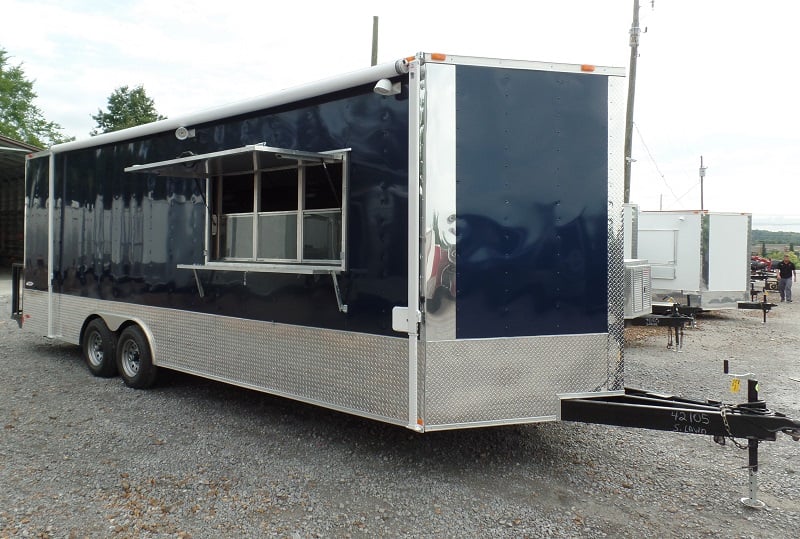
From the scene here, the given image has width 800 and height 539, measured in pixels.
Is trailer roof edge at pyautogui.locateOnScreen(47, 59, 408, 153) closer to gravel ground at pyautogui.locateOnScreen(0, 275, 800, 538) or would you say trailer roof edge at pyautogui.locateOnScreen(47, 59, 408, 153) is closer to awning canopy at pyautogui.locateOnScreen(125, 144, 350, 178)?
awning canopy at pyautogui.locateOnScreen(125, 144, 350, 178)

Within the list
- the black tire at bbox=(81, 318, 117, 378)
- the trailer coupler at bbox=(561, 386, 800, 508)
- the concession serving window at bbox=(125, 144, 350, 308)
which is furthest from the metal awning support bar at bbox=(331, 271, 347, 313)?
the black tire at bbox=(81, 318, 117, 378)

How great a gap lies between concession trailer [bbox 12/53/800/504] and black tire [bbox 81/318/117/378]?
8.25 feet

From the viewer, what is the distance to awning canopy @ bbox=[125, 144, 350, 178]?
4562mm

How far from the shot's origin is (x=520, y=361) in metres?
4.20

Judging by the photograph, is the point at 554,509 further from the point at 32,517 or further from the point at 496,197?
the point at 32,517

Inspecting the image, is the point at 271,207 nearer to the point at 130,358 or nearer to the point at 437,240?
the point at 437,240

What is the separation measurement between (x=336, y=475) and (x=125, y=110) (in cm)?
5019

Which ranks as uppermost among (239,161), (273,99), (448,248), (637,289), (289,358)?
(273,99)

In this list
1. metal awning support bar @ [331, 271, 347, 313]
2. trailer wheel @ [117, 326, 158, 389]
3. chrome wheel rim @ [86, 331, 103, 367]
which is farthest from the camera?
chrome wheel rim @ [86, 331, 103, 367]

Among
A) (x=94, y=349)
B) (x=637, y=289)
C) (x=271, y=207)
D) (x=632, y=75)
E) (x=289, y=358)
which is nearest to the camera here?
(x=289, y=358)

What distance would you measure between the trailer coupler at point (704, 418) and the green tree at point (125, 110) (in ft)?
162

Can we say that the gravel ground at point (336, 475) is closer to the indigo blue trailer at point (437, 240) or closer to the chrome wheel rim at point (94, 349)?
the indigo blue trailer at point (437, 240)

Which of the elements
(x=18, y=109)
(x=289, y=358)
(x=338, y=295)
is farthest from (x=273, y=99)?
(x=18, y=109)

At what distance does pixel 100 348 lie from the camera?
23.4 ft
